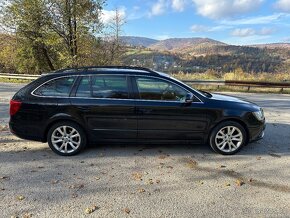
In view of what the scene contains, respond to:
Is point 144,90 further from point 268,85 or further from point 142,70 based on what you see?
point 268,85

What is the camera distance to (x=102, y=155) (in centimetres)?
600

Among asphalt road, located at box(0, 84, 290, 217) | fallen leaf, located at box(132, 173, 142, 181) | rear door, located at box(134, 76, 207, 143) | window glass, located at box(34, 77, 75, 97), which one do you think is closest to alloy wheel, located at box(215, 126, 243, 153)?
asphalt road, located at box(0, 84, 290, 217)

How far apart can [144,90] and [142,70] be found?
1.69 feet

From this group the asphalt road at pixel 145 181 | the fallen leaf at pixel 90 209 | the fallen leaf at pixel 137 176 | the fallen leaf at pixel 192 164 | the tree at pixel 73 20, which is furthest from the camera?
the tree at pixel 73 20

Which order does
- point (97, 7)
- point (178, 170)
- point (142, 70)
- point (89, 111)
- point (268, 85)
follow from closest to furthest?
point (178, 170) < point (89, 111) < point (142, 70) < point (268, 85) < point (97, 7)

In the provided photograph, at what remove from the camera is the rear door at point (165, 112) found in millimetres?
5895

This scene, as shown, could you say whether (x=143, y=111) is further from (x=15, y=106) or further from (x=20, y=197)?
(x=20, y=197)

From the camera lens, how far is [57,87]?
598cm

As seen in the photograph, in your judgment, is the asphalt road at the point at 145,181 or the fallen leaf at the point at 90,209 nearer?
the fallen leaf at the point at 90,209

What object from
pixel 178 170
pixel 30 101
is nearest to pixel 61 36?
pixel 30 101

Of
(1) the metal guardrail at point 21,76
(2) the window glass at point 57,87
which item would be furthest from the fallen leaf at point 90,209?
(1) the metal guardrail at point 21,76

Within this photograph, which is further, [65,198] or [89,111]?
[89,111]

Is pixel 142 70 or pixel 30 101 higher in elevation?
pixel 142 70

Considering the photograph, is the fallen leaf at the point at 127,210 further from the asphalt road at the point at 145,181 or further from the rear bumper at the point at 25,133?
the rear bumper at the point at 25,133
